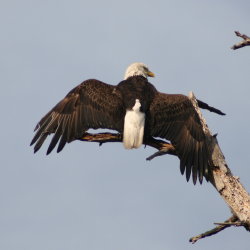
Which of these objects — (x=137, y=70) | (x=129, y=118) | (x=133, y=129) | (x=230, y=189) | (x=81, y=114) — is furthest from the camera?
(x=137, y=70)

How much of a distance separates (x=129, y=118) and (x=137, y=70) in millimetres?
2834

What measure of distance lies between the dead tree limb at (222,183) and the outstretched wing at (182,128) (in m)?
0.24

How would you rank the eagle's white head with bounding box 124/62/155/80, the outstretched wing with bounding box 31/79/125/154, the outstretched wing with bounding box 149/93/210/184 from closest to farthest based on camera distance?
the outstretched wing with bounding box 149/93/210/184, the outstretched wing with bounding box 31/79/125/154, the eagle's white head with bounding box 124/62/155/80

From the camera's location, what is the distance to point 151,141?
12.9 m

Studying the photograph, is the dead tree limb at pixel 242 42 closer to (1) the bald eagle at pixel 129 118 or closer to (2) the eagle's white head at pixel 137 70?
(1) the bald eagle at pixel 129 118

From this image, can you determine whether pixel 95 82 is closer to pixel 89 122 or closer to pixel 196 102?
pixel 89 122

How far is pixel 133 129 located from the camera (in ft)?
41.2

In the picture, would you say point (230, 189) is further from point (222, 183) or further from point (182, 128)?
point (182, 128)

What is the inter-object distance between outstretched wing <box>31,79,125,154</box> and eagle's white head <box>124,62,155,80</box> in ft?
5.66

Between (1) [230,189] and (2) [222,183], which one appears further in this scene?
(2) [222,183]

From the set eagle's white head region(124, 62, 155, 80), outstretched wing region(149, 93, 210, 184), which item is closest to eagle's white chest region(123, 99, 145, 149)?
outstretched wing region(149, 93, 210, 184)

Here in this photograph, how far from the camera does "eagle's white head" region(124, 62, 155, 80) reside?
50.0ft

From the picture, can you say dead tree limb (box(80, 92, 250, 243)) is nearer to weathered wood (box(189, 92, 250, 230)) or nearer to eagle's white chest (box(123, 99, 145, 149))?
weathered wood (box(189, 92, 250, 230))

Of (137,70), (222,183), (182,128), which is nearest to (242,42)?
(222,183)
